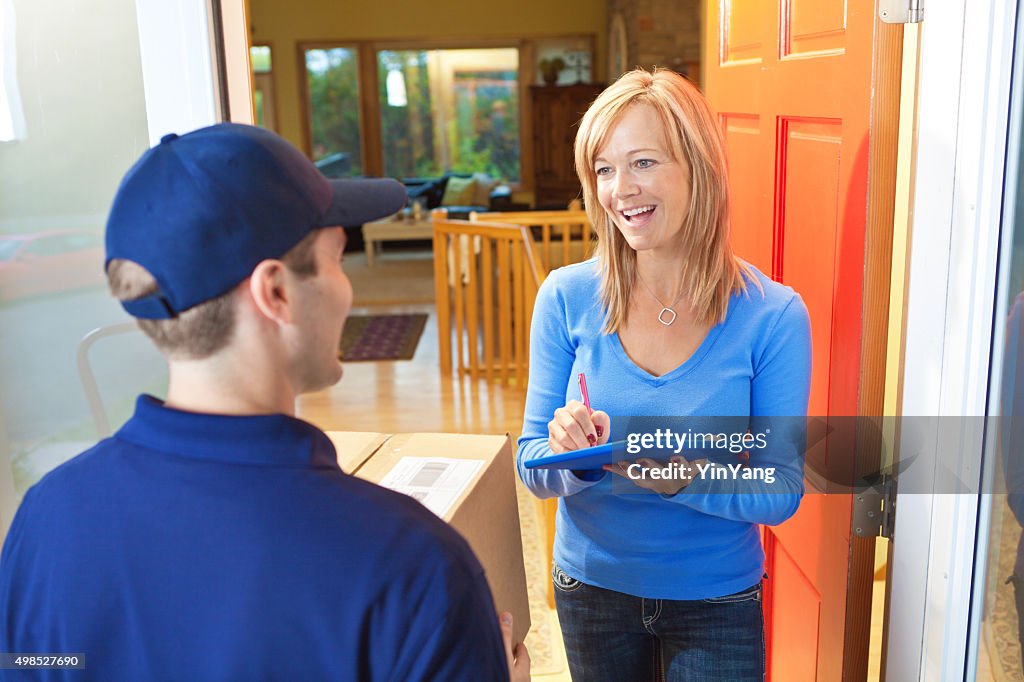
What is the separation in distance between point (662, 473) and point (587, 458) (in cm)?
19

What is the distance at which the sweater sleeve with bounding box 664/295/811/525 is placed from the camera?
1.41 metres

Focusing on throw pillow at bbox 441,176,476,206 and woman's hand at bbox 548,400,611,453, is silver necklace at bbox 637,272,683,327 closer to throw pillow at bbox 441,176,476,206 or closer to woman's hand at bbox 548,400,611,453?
woman's hand at bbox 548,400,611,453

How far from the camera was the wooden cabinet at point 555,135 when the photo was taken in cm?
1173

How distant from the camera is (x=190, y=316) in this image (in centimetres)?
74

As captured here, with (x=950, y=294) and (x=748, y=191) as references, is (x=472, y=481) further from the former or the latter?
(x=748, y=191)

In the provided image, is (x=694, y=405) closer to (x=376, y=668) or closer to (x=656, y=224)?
(x=656, y=224)

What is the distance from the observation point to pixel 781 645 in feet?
6.62

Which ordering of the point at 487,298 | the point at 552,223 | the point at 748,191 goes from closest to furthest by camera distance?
1. the point at 748,191
2. the point at 487,298
3. the point at 552,223

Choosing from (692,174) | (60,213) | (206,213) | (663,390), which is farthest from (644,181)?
(60,213)

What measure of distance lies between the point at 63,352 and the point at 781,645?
5.07 ft

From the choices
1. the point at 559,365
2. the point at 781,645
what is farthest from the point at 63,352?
the point at 781,645

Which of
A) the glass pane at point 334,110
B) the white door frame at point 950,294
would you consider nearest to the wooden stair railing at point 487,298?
the white door frame at point 950,294

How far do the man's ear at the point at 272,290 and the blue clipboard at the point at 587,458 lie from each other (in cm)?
56

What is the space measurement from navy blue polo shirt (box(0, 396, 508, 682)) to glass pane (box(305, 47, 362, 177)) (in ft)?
39.1
